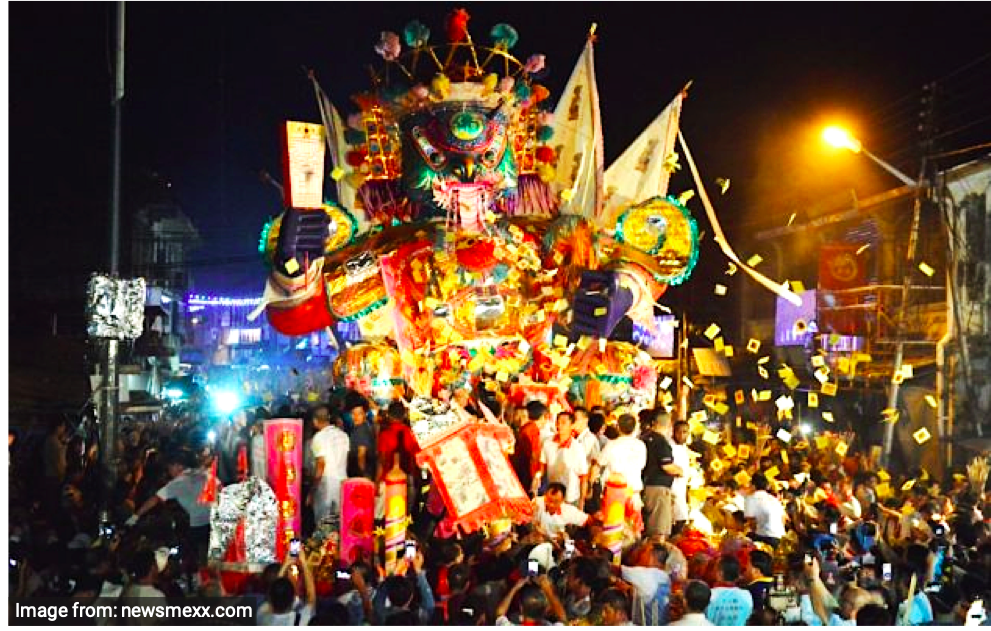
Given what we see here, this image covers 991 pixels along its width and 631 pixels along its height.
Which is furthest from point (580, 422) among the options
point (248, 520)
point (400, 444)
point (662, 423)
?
point (248, 520)

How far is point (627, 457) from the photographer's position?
10.2 metres

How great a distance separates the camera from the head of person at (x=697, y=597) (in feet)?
19.3

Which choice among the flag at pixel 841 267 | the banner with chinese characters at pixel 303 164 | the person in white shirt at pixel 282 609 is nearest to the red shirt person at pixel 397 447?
the banner with chinese characters at pixel 303 164

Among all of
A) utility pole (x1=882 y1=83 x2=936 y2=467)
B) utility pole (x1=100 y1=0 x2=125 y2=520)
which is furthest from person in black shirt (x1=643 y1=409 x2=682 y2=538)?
utility pole (x1=882 y1=83 x2=936 y2=467)

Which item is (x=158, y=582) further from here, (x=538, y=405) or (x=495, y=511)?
(x=538, y=405)

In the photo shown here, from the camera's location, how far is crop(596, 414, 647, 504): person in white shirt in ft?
33.6

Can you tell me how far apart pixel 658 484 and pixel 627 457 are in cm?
50

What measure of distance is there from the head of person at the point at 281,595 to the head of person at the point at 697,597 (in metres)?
2.43

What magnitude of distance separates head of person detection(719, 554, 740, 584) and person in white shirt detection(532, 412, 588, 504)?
14.0ft

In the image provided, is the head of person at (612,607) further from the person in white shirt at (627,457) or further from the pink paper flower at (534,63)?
the pink paper flower at (534,63)

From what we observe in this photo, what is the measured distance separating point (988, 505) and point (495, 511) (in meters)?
5.43

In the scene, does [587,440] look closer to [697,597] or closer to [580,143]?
[580,143]

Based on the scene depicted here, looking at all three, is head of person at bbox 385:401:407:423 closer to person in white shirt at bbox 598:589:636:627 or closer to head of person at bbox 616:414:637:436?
head of person at bbox 616:414:637:436

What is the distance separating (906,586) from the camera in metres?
6.91
